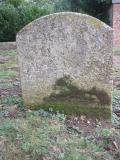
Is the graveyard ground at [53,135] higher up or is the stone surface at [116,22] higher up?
the stone surface at [116,22]

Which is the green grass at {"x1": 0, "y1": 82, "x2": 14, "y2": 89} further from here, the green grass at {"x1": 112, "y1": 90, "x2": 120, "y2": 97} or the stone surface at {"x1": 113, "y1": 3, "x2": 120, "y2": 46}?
the stone surface at {"x1": 113, "y1": 3, "x2": 120, "y2": 46}

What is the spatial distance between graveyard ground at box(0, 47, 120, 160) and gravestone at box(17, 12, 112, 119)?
239 millimetres

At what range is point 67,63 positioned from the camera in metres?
6.21

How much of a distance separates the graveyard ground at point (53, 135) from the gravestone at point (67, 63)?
0.24m

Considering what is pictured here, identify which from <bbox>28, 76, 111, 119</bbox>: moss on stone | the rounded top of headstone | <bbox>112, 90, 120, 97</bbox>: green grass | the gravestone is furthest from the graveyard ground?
the rounded top of headstone

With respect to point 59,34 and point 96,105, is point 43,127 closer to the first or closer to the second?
point 96,105

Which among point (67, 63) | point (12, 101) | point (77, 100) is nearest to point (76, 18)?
point (67, 63)

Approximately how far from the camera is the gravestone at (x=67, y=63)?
6.08 meters

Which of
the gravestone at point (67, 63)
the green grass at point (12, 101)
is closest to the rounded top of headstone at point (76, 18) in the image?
the gravestone at point (67, 63)

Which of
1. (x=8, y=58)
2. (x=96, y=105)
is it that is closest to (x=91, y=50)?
(x=96, y=105)

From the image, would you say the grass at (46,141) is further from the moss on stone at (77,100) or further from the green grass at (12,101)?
the green grass at (12,101)

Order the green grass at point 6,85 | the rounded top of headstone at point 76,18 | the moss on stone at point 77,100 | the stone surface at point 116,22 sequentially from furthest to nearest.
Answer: the stone surface at point 116,22 → the green grass at point 6,85 → the moss on stone at point 77,100 → the rounded top of headstone at point 76,18

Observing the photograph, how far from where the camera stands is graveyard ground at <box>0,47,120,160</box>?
5090 millimetres

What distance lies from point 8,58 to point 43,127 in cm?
767
